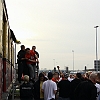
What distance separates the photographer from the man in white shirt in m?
9.78

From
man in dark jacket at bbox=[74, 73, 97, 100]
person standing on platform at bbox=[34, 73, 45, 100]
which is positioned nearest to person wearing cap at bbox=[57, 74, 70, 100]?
person standing on platform at bbox=[34, 73, 45, 100]

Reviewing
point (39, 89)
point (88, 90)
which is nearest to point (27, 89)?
point (39, 89)

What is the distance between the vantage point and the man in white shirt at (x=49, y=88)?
9.78m

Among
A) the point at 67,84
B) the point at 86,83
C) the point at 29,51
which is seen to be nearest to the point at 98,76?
the point at 86,83

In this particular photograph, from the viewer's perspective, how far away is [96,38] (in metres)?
56.5

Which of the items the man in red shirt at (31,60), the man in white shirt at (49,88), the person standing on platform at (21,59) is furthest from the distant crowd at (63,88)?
the person standing on platform at (21,59)

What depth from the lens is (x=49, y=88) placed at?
9836 millimetres

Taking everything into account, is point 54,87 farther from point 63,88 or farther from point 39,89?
point 63,88

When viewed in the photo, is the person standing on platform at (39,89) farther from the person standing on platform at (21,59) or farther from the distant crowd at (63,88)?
the person standing on platform at (21,59)

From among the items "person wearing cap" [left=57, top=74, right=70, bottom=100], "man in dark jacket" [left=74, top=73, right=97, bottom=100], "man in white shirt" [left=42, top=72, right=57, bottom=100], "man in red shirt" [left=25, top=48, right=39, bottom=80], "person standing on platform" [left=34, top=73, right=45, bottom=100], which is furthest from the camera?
"man in red shirt" [left=25, top=48, right=39, bottom=80]

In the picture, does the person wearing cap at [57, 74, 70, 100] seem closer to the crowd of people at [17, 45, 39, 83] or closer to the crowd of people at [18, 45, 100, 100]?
the crowd of people at [18, 45, 100, 100]

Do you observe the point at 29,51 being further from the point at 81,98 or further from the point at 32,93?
the point at 81,98

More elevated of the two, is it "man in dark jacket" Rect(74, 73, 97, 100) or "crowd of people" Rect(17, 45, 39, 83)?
"crowd of people" Rect(17, 45, 39, 83)

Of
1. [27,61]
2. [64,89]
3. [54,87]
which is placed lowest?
[64,89]
